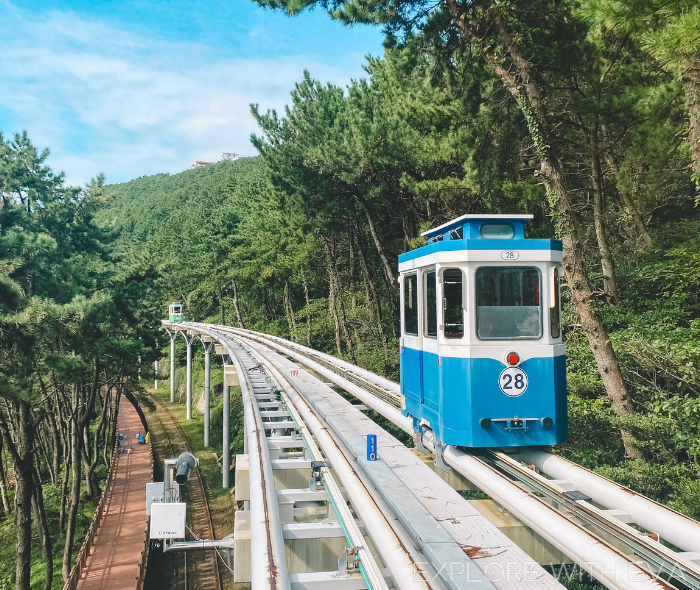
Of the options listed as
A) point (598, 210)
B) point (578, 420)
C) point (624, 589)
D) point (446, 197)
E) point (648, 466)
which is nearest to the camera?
point (624, 589)

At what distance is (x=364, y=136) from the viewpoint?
59.0ft

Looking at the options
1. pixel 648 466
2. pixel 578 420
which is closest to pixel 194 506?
pixel 578 420

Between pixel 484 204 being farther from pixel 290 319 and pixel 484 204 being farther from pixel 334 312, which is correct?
pixel 290 319

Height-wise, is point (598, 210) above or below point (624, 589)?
above

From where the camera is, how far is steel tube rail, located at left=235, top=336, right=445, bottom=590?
3.73m

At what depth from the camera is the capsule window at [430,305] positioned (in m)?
6.75

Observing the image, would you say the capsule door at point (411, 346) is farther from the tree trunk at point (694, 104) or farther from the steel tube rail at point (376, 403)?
the tree trunk at point (694, 104)

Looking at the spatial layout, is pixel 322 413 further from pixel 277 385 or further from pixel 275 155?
pixel 275 155

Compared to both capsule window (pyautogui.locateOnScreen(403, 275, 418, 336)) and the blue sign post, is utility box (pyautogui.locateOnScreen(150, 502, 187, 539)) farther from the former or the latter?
capsule window (pyautogui.locateOnScreen(403, 275, 418, 336))

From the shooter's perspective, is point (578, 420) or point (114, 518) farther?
point (114, 518)

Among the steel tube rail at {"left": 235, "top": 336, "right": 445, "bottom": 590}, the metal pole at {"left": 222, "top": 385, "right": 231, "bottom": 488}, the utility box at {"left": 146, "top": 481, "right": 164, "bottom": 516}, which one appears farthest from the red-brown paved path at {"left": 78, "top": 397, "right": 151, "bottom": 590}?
the steel tube rail at {"left": 235, "top": 336, "right": 445, "bottom": 590}

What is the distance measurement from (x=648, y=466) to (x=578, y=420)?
66.3 inches

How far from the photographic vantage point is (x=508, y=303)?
6.35 m

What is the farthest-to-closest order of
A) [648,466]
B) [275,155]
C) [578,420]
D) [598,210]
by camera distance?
[275,155], [598,210], [578,420], [648,466]
